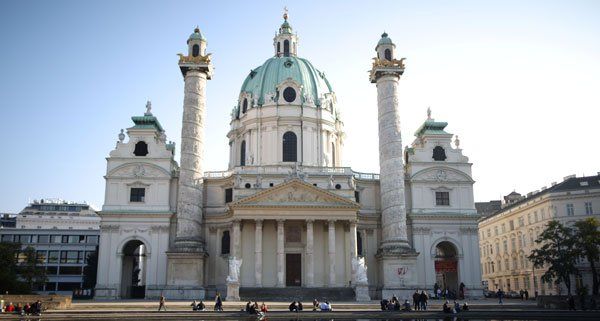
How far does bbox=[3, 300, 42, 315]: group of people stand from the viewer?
28.0 meters

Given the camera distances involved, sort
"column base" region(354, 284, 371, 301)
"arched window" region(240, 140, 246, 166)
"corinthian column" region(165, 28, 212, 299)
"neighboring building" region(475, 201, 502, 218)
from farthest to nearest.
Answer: "neighboring building" region(475, 201, 502, 218)
"arched window" region(240, 140, 246, 166)
"corinthian column" region(165, 28, 212, 299)
"column base" region(354, 284, 371, 301)

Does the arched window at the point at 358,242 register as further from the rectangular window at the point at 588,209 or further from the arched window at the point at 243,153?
the rectangular window at the point at 588,209

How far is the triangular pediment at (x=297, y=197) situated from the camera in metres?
47.0

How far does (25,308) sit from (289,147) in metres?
32.0

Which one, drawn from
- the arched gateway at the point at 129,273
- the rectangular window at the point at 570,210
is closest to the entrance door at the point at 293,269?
the arched gateway at the point at 129,273

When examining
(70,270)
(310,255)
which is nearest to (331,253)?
(310,255)

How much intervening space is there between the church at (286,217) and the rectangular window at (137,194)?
0.08m

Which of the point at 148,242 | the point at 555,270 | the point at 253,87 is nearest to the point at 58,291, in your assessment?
the point at 148,242

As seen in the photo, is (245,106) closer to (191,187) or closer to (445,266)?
(191,187)

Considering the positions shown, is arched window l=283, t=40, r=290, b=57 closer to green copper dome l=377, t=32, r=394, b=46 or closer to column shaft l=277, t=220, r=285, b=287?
green copper dome l=377, t=32, r=394, b=46

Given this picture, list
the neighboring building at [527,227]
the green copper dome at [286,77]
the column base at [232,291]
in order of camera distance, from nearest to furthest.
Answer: the column base at [232,291]
the neighboring building at [527,227]
the green copper dome at [286,77]

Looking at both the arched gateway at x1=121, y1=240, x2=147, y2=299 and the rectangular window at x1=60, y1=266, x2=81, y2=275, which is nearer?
the arched gateway at x1=121, y1=240, x2=147, y2=299

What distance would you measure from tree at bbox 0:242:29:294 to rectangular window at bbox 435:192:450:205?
114 feet

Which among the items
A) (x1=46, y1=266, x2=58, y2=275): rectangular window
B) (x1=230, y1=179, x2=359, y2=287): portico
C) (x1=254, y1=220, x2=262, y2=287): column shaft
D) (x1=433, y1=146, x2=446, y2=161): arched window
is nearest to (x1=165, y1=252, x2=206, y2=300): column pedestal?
(x1=230, y1=179, x2=359, y2=287): portico
